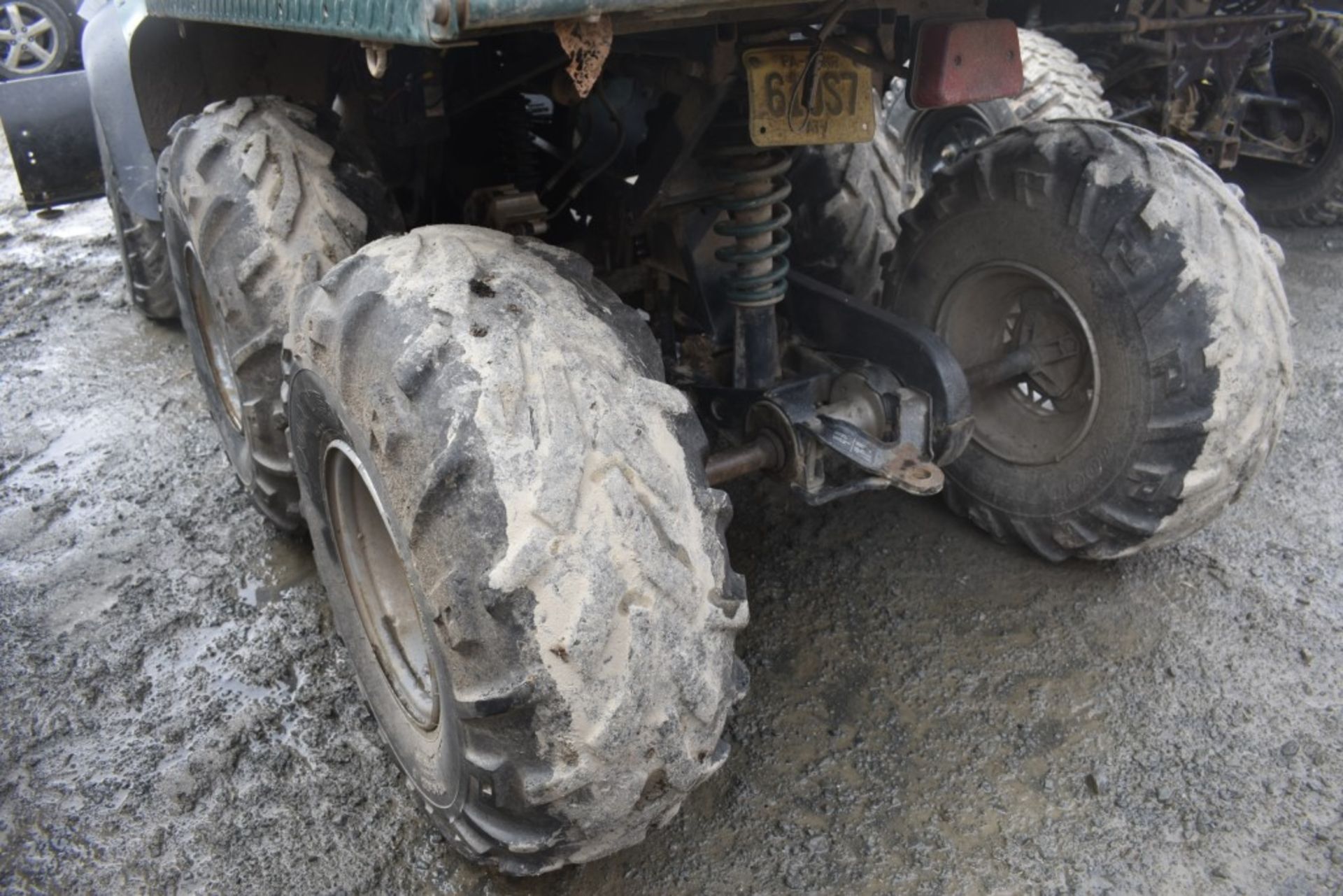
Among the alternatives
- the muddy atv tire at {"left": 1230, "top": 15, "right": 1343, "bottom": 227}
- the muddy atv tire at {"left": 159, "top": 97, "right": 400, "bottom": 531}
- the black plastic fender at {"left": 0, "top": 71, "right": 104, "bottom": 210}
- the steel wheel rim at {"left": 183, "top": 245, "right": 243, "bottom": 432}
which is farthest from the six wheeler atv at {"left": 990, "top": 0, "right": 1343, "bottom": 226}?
the black plastic fender at {"left": 0, "top": 71, "right": 104, "bottom": 210}

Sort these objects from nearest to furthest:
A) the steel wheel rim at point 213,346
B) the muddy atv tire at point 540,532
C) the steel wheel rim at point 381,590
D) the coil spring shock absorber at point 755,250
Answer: the muddy atv tire at point 540,532 → the steel wheel rim at point 381,590 → the coil spring shock absorber at point 755,250 → the steel wheel rim at point 213,346

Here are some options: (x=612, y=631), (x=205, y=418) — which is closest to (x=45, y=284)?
(x=205, y=418)

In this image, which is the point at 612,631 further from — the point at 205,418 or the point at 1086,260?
the point at 205,418

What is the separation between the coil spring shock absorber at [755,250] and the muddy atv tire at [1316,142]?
436cm

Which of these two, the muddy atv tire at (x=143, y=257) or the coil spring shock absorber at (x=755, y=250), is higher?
the coil spring shock absorber at (x=755, y=250)

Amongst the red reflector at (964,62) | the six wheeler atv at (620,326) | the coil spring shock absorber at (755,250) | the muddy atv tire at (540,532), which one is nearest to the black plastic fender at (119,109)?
the six wheeler atv at (620,326)

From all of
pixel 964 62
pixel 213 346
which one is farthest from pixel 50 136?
pixel 964 62

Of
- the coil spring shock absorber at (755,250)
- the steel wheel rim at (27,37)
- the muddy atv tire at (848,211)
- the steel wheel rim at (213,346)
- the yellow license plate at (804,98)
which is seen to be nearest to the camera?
the yellow license plate at (804,98)

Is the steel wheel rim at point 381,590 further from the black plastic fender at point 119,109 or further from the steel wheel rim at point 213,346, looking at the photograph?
the black plastic fender at point 119,109

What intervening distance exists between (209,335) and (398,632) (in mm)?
1577

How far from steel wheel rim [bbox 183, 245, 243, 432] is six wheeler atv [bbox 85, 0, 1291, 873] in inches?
0.5

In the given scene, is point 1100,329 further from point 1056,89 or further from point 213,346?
point 213,346

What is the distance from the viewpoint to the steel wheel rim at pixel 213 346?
3.21 m

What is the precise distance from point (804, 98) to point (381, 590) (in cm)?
146
